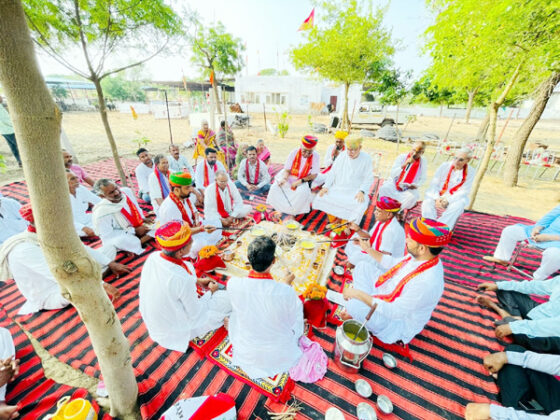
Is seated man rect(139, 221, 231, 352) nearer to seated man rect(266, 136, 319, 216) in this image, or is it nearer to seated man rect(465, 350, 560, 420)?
seated man rect(465, 350, 560, 420)

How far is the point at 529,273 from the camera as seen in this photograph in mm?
3936

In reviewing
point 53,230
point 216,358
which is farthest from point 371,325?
point 53,230

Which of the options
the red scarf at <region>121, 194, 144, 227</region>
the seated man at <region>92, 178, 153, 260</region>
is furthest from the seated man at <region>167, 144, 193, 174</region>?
the seated man at <region>92, 178, 153, 260</region>

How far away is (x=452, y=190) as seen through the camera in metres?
5.12

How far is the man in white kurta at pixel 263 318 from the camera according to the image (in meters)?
2.09

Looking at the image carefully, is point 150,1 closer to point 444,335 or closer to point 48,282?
point 48,282

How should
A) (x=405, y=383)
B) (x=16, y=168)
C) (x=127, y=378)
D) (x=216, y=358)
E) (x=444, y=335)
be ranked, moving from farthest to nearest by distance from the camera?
(x=16, y=168) → (x=444, y=335) → (x=216, y=358) → (x=405, y=383) → (x=127, y=378)

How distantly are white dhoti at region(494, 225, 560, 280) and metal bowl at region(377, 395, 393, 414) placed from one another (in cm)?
331

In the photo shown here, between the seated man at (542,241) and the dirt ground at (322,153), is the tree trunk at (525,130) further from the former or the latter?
the seated man at (542,241)

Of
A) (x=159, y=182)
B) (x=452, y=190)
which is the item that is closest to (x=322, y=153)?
(x=452, y=190)

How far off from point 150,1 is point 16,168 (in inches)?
A: 349

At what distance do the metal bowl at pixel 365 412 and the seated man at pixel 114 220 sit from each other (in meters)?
3.95

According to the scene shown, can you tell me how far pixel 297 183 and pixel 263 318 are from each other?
152 inches

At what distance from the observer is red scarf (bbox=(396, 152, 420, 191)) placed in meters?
5.46
